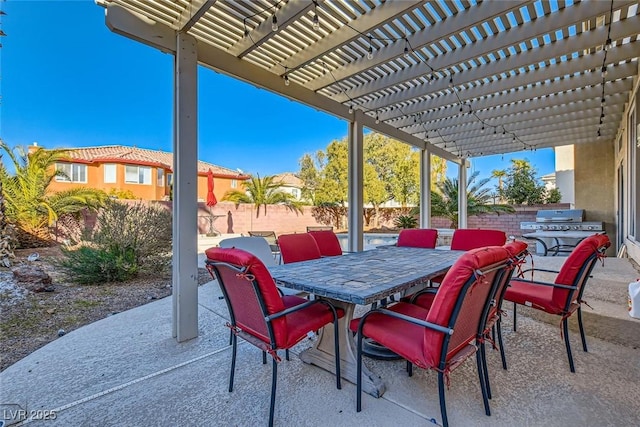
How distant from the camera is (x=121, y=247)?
185 inches

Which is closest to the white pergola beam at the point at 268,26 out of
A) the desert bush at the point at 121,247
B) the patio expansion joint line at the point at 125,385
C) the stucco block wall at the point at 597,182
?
the patio expansion joint line at the point at 125,385

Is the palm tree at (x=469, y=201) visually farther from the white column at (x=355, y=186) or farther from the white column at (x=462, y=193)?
the white column at (x=355, y=186)

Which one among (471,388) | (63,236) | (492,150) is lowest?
(471,388)

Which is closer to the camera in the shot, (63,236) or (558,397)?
(558,397)

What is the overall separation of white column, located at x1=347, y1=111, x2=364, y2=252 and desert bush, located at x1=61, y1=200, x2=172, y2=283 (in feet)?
10.2

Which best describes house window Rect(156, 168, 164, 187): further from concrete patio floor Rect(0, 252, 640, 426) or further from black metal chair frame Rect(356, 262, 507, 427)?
black metal chair frame Rect(356, 262, 507, 427)

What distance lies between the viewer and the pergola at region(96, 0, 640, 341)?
259 centimetres

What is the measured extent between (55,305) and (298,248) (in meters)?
3.07

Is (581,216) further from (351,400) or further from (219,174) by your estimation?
(219,174)

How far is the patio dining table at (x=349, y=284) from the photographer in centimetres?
170

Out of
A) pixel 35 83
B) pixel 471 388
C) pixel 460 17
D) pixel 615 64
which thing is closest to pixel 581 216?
pixel 615 64

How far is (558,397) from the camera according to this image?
1.79 metres

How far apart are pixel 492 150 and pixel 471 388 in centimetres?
746

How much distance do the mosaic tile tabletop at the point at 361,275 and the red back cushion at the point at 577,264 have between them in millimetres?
754
